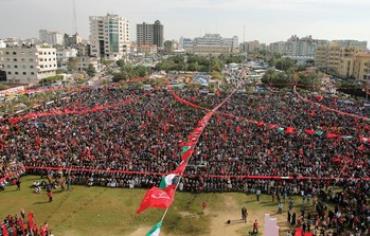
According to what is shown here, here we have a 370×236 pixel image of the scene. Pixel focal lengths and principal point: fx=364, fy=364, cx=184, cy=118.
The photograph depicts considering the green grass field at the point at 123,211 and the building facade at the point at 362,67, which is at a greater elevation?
the building facade at the point at 362,67

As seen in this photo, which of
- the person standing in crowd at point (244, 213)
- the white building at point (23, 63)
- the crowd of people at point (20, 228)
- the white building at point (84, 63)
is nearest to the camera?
the crowd of people at point (20, 228)

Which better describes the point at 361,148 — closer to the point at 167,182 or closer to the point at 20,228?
the point at 167,182

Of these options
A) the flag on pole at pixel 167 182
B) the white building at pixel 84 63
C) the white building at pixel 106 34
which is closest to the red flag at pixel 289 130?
the flag on pole at pixel 167 182

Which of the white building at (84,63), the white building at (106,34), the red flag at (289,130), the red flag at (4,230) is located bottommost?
the red flag at (4,230)

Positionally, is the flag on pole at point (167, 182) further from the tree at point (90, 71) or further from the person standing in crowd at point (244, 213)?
the tree at point (90, 71)

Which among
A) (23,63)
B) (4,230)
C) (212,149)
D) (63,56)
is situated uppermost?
(63,56)

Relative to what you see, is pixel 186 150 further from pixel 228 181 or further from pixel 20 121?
pixel 20 121

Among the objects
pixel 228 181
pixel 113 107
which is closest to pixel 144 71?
pixel 113 107

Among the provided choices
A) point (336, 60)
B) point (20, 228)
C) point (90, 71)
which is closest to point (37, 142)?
point (20, 228)
